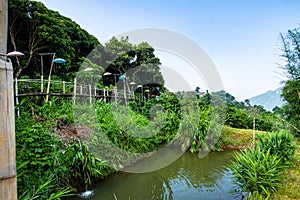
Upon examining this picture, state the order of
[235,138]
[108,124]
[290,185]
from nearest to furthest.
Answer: [290,185] < [108,124] < [235,138]

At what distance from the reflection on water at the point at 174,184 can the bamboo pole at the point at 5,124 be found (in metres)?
3.04

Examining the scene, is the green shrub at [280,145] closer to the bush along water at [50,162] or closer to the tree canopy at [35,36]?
the bush along water at [50,162]

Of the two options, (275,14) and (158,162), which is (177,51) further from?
(158,162)

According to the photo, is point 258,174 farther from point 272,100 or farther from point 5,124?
point 272,100

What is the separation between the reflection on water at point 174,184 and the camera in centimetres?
332

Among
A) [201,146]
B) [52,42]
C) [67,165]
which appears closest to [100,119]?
[67,165]

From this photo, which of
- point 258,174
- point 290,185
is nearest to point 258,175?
point 258,174

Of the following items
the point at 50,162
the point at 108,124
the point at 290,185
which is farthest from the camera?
the point at 108,124

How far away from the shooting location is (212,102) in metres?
8.27

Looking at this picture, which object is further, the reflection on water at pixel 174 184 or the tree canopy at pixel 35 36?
the tree canopy at pixel 35 36

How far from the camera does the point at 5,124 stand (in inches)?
19.4

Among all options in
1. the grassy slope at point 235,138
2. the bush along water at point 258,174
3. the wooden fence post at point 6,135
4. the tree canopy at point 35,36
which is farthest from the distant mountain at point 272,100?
the tree canopy at point 35,36

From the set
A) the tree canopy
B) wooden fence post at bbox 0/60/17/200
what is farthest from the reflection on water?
the tree canopy

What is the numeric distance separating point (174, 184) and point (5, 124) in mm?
3685
